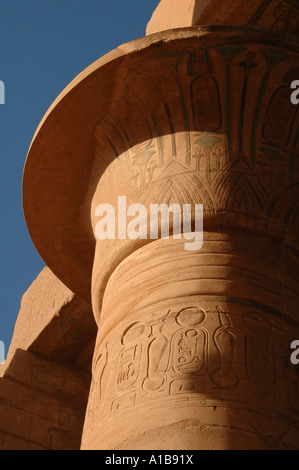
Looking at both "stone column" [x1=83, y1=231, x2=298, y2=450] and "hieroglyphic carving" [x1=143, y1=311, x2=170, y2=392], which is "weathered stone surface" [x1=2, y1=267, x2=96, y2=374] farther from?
"hieroglyphic carving" [x1=143, y1=311, x2=170, y2=392]

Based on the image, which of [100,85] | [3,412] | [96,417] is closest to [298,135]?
[100,85]

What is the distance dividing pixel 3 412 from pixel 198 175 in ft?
9.36

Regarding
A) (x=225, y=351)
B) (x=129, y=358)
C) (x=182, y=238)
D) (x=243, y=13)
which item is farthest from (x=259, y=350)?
(x=243, y=13)

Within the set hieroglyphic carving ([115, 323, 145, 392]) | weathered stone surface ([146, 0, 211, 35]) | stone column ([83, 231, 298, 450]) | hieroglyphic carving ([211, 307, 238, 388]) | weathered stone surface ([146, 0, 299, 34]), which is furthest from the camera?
weathered stone surface ([146, 0, 211, 35])

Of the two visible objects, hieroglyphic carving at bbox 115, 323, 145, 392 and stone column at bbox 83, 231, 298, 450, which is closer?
stone column at bbox 83, 231, 298, 450

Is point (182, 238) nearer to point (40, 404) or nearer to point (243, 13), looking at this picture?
point (243, 13)

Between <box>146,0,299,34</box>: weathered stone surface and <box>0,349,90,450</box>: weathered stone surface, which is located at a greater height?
<box>146,0,299,34</box>: weathered stone surface

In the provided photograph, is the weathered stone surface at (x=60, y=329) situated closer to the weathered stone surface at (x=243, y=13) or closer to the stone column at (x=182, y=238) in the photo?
the stone column at (x=182, y=238)

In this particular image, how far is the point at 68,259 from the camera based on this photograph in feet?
17.2

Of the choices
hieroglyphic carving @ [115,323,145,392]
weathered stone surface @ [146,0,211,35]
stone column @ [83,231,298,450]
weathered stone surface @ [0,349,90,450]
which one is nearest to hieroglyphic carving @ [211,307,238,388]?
stone column @ [83,231,298,450]

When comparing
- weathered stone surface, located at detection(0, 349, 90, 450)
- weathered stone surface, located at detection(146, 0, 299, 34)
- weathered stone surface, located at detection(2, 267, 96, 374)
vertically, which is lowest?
weathered stone surface, located at detection(0, 349, 90, 450)

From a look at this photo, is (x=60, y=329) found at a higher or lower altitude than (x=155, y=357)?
higher

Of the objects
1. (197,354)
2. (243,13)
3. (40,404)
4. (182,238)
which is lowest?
(197,354)

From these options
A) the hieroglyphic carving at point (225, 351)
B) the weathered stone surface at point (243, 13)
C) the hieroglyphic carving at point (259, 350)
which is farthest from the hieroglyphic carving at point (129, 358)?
the weathered stone surface at point (243, 13)
